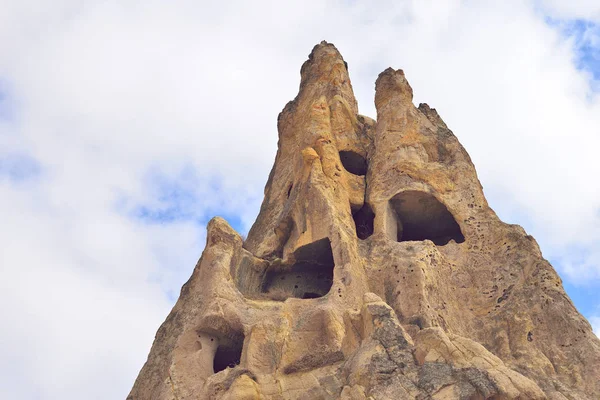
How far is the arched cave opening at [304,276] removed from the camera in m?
14.6

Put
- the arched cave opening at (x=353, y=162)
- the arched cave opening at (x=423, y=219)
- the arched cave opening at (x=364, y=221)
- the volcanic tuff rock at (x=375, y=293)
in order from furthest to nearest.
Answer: the arched cave opening at (x=353, y=162) < the arched cave opening at (x=364, y=221) < the arched cave opening at (x=423, y=219) < the volcanic tuff rock at (x=375, y=293)

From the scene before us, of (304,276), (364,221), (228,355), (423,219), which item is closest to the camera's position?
(228,355)

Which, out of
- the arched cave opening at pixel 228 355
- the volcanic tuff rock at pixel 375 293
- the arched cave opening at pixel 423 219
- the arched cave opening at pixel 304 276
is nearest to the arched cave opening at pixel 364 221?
the volcanic tuff rock at pixel 375 293

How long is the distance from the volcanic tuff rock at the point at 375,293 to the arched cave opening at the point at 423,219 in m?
0.03

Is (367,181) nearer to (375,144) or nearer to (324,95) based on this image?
(375,144)

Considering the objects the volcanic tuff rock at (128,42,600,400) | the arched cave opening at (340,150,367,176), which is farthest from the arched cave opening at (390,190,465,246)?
the arched cave opening at (340,150,367,176)

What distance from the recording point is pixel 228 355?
43.6ft

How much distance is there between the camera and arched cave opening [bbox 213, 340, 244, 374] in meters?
13.0

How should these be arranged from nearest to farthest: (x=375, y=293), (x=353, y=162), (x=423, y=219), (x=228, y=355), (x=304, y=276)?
(x=375, y=293)
(x=228, y=355)
(x=304, y=276)
(x=423, y=219)
(x=353, y=162)

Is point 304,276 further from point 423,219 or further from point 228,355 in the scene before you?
point 423,219

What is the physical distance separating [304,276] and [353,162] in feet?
13.1

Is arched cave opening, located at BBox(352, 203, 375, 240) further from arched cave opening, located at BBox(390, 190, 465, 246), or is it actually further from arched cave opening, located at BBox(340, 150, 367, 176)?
arched cave opening, located at BBox(340, 150, 367, 176)

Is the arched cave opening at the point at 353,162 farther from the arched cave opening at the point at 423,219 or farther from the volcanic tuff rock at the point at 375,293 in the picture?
the arched cave opening at the point at 423,219

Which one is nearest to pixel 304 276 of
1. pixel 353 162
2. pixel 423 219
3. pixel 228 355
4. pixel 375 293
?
pixel 375 293
